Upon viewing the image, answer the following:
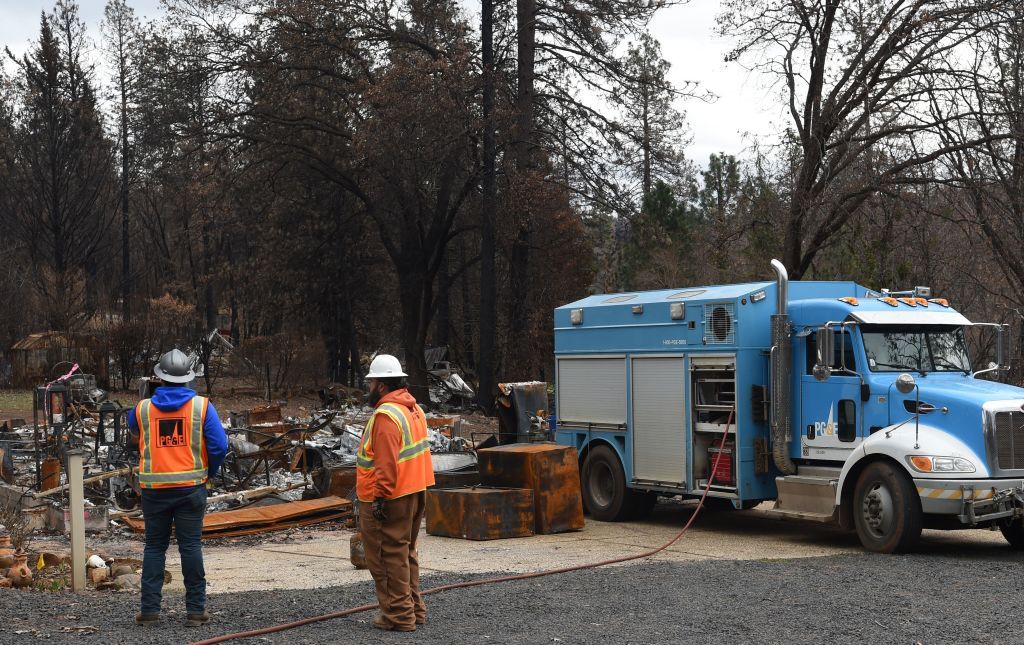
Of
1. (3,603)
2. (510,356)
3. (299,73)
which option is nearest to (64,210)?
(299,73)

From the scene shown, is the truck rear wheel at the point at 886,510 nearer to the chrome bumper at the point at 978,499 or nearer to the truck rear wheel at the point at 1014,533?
the chrome bumper at the point at 978,499

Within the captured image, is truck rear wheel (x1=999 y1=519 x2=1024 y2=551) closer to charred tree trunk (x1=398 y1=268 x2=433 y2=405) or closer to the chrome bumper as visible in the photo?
the chrome bumper

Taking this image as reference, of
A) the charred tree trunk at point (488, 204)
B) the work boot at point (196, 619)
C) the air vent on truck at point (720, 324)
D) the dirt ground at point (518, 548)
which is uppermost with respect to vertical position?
the charred tree trunk at point (488, 204)

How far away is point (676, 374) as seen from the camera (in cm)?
1447

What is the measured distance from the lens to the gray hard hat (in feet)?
27.2

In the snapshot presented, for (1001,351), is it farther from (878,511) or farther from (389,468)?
(389,468)

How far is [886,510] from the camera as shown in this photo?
11961mm

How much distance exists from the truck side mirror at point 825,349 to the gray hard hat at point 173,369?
6.82 m

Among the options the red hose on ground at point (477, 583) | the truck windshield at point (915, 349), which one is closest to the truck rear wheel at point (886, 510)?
the truck windshield at point (915, 349)

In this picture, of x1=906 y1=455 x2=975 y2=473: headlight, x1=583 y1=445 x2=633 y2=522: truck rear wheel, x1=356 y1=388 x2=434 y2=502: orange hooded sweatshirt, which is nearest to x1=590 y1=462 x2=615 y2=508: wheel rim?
x1=583 y1=445 x2=633 y2=522: truck rear wheel

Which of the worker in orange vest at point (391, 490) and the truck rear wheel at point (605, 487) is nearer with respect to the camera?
the worker in orange vest at point (391, 490)

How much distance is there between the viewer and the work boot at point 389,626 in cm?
811

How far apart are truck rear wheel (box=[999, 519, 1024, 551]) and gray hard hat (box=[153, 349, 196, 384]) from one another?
27.2 ft

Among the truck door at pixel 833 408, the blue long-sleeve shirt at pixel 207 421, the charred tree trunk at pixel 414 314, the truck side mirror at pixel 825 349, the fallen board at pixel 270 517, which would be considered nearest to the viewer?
the blue long-sleeve shirt at pixel 207 421
